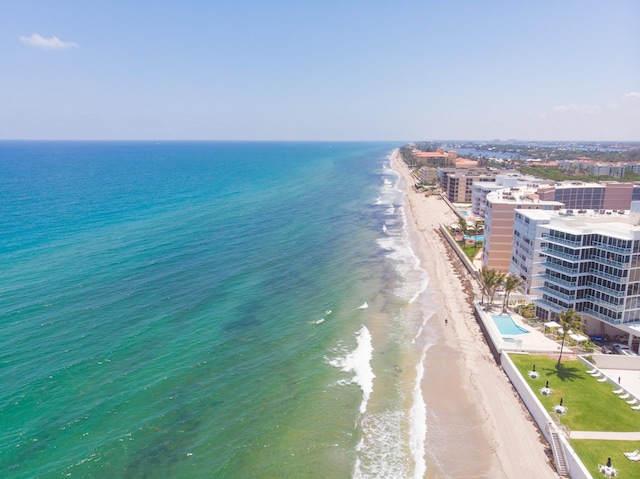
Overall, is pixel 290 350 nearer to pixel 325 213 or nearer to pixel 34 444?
pixel 34 444

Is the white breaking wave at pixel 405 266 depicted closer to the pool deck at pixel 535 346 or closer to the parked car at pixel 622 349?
the pool deck at pixel 535 346

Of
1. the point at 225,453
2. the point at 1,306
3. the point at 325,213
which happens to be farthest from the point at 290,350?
the point at 325,213

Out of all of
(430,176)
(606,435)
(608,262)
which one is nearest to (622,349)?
(608,262)

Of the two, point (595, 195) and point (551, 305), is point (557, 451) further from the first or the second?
point (595, 195)

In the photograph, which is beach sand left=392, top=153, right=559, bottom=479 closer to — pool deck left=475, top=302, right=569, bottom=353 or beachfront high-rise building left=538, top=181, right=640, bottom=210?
pool deck left=475, top=302, right=569, bottom=353

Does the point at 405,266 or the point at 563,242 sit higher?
the point at 563,242

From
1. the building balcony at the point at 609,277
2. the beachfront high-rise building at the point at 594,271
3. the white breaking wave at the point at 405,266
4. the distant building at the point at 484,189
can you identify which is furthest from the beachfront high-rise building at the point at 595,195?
the building balcony at the point at 609,277

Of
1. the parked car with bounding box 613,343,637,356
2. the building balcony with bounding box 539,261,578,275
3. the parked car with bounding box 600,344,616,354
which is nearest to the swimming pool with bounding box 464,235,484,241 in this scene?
the building balcony with bounding box 539,261,578,275
